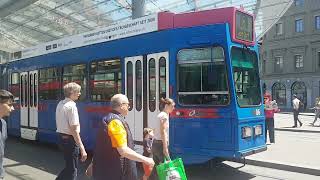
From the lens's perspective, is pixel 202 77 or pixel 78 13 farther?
pixel 78 13

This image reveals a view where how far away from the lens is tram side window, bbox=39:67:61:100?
536 inches

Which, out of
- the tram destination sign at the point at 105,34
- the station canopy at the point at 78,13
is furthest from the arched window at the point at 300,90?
the tram destination sign at the point at 105,34

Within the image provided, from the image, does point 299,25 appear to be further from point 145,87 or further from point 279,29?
point 145,87

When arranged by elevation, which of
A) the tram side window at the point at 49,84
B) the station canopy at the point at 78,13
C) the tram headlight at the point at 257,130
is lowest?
the tram headlight at the point at 257,130

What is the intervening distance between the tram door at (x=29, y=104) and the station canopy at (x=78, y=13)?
23.4 ft

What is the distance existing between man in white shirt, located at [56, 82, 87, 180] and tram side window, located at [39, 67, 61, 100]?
19.5ft

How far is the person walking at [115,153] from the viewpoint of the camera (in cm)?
501

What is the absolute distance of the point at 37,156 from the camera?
13125mm

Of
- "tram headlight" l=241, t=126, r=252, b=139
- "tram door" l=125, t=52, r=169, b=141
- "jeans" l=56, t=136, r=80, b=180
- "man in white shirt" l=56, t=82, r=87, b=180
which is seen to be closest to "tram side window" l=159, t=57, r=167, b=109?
"tram door" l=125, t=52, r=169, b=141

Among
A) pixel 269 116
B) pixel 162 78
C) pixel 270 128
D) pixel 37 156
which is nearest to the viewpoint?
pixel 162 78

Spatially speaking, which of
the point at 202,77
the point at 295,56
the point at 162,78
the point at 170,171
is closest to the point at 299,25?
the point at 295,56

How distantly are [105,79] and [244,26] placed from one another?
11.9 ft

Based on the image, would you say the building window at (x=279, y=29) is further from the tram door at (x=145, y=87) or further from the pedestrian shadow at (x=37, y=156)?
the tram door at (x=145, y=87)

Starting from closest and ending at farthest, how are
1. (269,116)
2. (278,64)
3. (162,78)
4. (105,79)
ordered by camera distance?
(162,78), (105,79), (269,116), (278,64)
